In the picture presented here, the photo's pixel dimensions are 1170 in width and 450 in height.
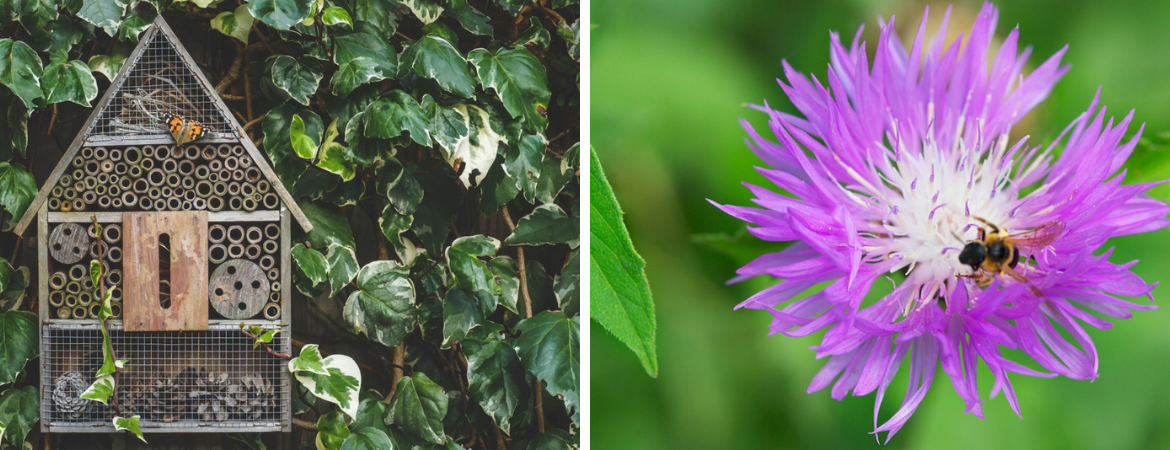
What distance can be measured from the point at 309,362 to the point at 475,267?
0.28 metres

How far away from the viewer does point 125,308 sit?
35.6 inches

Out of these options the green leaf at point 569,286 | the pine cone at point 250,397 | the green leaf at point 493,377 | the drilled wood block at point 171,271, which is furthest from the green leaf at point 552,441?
the drilled wood block at point 171,271

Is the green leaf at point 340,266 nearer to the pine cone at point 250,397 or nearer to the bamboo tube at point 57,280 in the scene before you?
the pine cone at point 250,397

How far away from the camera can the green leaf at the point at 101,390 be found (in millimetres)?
902

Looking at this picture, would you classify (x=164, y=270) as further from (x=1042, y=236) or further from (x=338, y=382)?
(x=1042, y=236)

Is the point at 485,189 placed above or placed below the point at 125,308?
above

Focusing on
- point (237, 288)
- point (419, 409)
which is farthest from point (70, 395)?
point (419, 409)

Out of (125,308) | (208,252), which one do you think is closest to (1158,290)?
(208,252)

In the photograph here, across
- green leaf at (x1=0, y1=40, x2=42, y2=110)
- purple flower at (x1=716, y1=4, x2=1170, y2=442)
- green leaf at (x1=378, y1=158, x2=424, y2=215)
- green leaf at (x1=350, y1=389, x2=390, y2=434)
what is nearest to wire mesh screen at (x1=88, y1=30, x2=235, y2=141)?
green leaf at (x1=0, y1=40, x2=42, y2=110)

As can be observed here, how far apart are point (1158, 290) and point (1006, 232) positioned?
277 mm

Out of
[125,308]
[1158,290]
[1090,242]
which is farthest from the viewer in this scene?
[125,308]

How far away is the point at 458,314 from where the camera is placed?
949 millimetres

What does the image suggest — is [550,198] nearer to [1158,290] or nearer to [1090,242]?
[1090,242]

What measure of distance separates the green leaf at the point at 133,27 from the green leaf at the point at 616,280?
679mm
